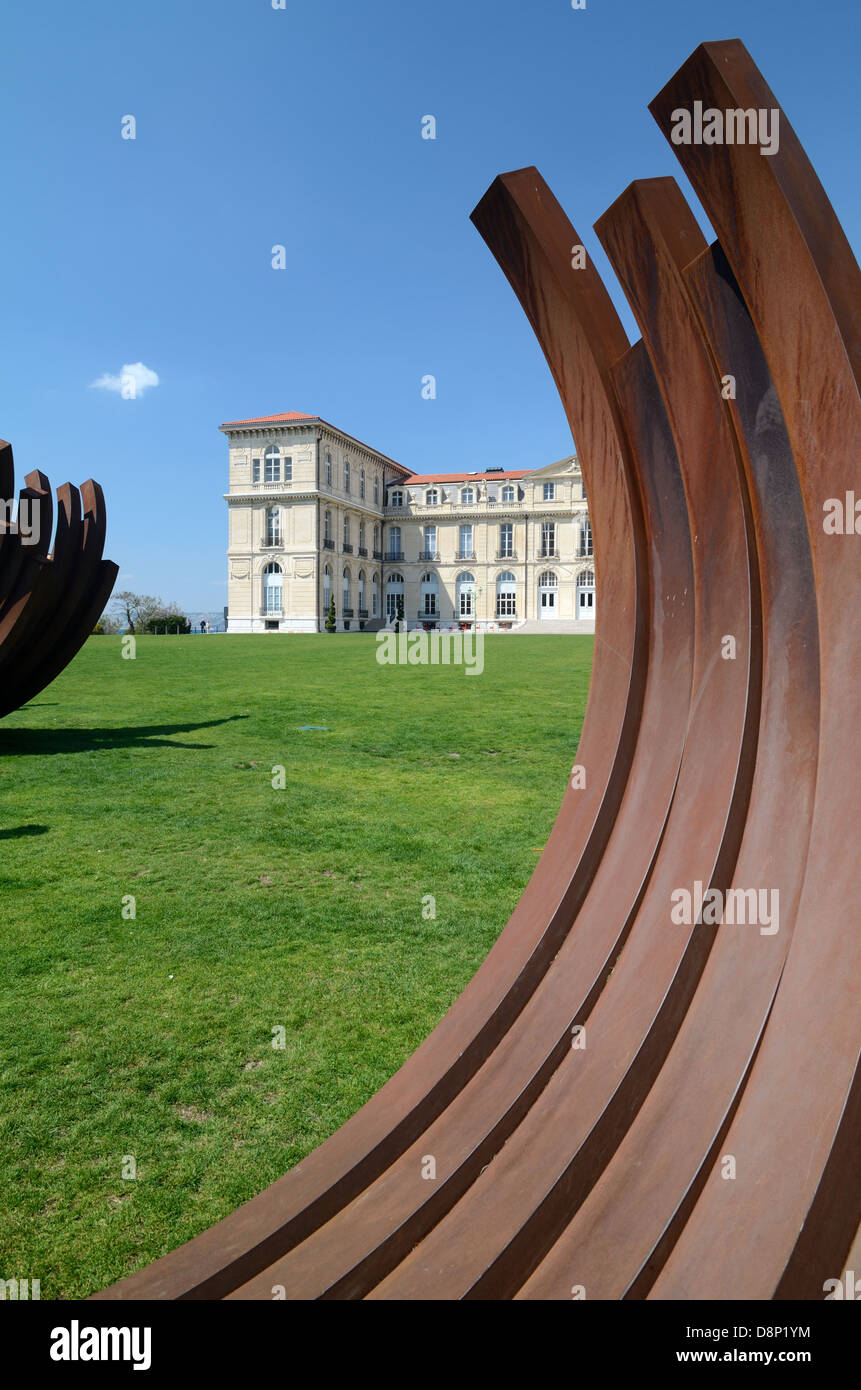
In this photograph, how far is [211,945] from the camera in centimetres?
443

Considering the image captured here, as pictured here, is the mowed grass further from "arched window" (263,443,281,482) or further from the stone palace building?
"arched window" (263,443,281,482)

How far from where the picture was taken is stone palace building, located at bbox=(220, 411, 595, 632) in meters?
56.1

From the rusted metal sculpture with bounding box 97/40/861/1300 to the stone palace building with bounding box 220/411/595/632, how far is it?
51644mm

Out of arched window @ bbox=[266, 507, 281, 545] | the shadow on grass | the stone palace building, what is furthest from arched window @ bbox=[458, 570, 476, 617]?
the shadow on grass

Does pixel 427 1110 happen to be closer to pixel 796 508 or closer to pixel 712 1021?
pixel 712 1021

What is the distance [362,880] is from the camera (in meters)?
5.43

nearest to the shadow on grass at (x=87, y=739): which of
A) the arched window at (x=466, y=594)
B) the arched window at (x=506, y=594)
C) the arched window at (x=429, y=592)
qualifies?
the arched window at (x=506, y=594)

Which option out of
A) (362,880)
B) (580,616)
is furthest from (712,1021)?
(580,616)

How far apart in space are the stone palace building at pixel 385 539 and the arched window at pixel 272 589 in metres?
0.10

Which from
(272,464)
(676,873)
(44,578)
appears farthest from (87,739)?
(272,464)

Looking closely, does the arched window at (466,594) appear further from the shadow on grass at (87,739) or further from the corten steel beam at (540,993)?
the corten steel beam at (540,993)

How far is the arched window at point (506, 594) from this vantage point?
64688mm
